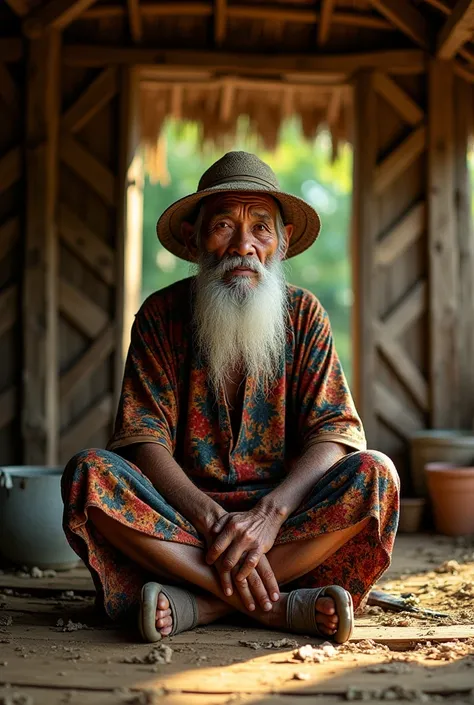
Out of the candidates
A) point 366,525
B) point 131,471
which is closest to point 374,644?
point 366,525

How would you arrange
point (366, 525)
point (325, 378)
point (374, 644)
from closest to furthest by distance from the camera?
point (374, 644), point (366, 525), point (325, 378)

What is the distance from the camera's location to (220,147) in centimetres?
770

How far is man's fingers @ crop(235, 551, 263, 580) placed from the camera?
275cm

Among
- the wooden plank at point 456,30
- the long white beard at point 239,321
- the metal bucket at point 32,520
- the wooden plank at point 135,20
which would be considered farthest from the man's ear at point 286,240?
the wooden plank at point 135,20

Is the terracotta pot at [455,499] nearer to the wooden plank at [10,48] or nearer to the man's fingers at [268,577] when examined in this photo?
the man's fingers at [268,577]

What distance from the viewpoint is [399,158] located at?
609cm

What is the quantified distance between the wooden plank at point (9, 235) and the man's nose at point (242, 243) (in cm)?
311

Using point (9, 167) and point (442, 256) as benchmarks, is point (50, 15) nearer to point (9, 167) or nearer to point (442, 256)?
point (9, 167)

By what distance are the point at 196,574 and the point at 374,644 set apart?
61 cm

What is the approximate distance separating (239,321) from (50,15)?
3502mm

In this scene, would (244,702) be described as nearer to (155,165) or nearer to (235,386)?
(235,386)

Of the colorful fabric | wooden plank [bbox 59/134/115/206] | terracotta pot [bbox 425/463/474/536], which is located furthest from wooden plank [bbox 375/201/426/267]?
the colorful fabric

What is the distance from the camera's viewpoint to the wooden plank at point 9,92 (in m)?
5.91

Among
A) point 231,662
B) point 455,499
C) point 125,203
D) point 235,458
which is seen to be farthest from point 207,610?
point 125,203
